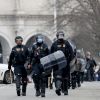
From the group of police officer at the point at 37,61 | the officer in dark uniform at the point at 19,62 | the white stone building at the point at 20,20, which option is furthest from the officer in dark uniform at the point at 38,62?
the white stone building at the point at 20,20

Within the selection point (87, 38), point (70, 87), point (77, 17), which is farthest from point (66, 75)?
point (87, 38)

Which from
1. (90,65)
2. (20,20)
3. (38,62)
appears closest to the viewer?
(38,62)

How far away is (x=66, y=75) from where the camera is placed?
20484 mm

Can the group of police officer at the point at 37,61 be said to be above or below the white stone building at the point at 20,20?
below

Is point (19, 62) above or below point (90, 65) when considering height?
below

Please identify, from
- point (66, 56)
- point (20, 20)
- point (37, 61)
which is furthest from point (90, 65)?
point (20, 20)

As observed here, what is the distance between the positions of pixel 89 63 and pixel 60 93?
17.1 meters

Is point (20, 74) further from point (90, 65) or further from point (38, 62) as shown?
point (90, 65)

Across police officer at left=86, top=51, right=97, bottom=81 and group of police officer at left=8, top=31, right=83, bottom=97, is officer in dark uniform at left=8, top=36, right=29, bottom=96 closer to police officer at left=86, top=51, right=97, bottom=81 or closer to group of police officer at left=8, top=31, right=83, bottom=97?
group of police officer at left=8, top=31, right=83, bottom=97

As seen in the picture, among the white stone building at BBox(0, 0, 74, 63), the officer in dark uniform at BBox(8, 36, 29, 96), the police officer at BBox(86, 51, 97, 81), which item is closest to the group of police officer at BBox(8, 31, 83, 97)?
the officer in dark uniform at BBox(8, 36, 29, 96)

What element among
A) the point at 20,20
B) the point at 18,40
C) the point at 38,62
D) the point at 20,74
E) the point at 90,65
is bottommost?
the point at 20,74

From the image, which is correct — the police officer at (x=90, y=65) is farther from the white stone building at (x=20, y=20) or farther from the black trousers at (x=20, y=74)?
the white stone building at (x=20, y=20)

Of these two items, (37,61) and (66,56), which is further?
(66,56)

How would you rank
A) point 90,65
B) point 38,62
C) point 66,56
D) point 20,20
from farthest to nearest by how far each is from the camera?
point 20,20 < point 90,65 < point 66,56 < point 38,62
